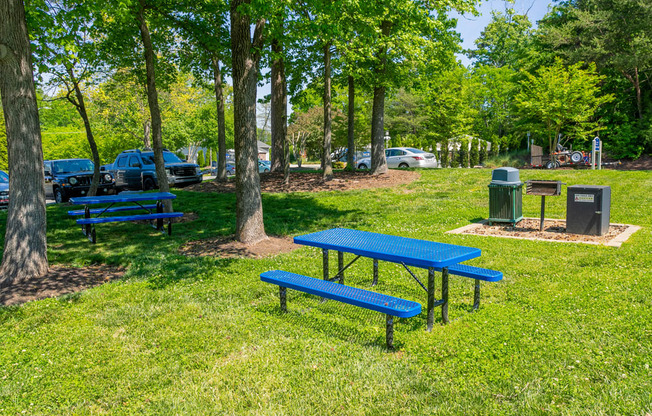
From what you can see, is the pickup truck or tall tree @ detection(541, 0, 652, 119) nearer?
the pickup truck

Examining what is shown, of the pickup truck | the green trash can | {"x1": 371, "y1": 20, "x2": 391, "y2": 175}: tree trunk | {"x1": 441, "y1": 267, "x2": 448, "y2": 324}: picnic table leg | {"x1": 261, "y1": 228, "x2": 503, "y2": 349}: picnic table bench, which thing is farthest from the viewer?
the pickup truck

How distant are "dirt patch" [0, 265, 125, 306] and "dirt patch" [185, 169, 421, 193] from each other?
351 inches

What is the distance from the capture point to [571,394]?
334cm

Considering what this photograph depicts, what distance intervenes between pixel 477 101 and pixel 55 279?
3981 cm

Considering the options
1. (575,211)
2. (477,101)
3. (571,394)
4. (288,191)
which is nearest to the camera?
(571,394)

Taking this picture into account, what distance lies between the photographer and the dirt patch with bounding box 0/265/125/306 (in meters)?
6.02

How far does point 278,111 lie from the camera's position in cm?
1884

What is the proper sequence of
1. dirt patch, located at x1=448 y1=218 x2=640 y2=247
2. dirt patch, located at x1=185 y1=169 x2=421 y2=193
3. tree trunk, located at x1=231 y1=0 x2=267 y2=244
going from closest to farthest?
tree trunk, located at x1=231 y1=0 x2=267 y2=244, dirt patch, located at x1=448 y1=218 x2=640 y2=247, dirt patch, located at x1=185 y1=169 x2=421 y2=193

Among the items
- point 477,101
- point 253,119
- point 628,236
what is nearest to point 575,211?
point 628,236

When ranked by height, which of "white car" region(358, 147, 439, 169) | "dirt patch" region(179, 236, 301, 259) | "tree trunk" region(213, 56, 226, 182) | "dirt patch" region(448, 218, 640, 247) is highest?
"tree trunk" region(213, 56, 226, 182)

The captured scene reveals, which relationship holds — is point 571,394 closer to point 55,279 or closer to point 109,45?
point 55,279

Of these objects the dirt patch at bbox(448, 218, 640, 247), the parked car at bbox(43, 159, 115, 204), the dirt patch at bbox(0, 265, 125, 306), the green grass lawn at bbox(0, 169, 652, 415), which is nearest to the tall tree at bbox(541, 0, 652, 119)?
the dirt patch at bbox(448, 218, 640, 247)

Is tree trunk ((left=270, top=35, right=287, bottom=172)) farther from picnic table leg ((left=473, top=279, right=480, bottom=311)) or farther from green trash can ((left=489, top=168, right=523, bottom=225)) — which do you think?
picnic table leg ((left=473, top=279, right=480, bottom=311))

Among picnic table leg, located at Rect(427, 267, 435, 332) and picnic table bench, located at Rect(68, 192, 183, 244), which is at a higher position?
picnic table bench, located at Rect(68, 192, 183, 244)
